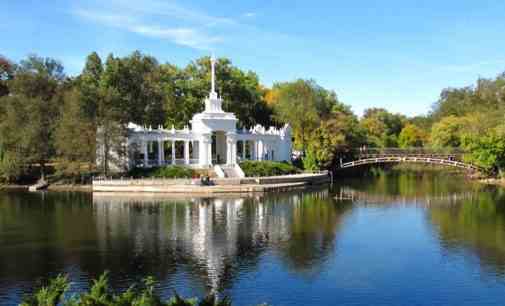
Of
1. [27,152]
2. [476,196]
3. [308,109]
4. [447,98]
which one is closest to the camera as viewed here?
[476,196]

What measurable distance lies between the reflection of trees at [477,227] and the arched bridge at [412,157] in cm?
2150

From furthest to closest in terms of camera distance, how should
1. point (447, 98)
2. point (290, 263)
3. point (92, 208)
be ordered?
point (447, 98), point (92, 208), point (290, 263)

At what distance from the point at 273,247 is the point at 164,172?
1127 inches

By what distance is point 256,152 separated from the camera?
217 ft

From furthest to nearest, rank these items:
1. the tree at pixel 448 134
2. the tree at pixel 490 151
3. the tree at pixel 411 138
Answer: the tree at pixel 411 138 → the tree at pixel 448 134 → the tree at pixel 490 151

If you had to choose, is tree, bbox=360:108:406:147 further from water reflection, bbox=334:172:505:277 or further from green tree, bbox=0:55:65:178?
green tree, bbox=0:55:65:178

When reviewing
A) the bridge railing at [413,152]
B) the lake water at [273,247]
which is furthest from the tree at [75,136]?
the bridge railing at [413,152]

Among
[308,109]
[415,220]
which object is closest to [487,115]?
[308,109]

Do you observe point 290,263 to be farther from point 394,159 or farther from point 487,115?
point 487,115

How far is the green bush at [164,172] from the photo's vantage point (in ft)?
177

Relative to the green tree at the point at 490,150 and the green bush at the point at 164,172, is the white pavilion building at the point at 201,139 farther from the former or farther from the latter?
the green tree at the point at 490,150

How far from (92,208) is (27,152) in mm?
19186

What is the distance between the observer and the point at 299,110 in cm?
7538

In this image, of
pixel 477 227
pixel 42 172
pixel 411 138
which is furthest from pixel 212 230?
pixel 411 138
